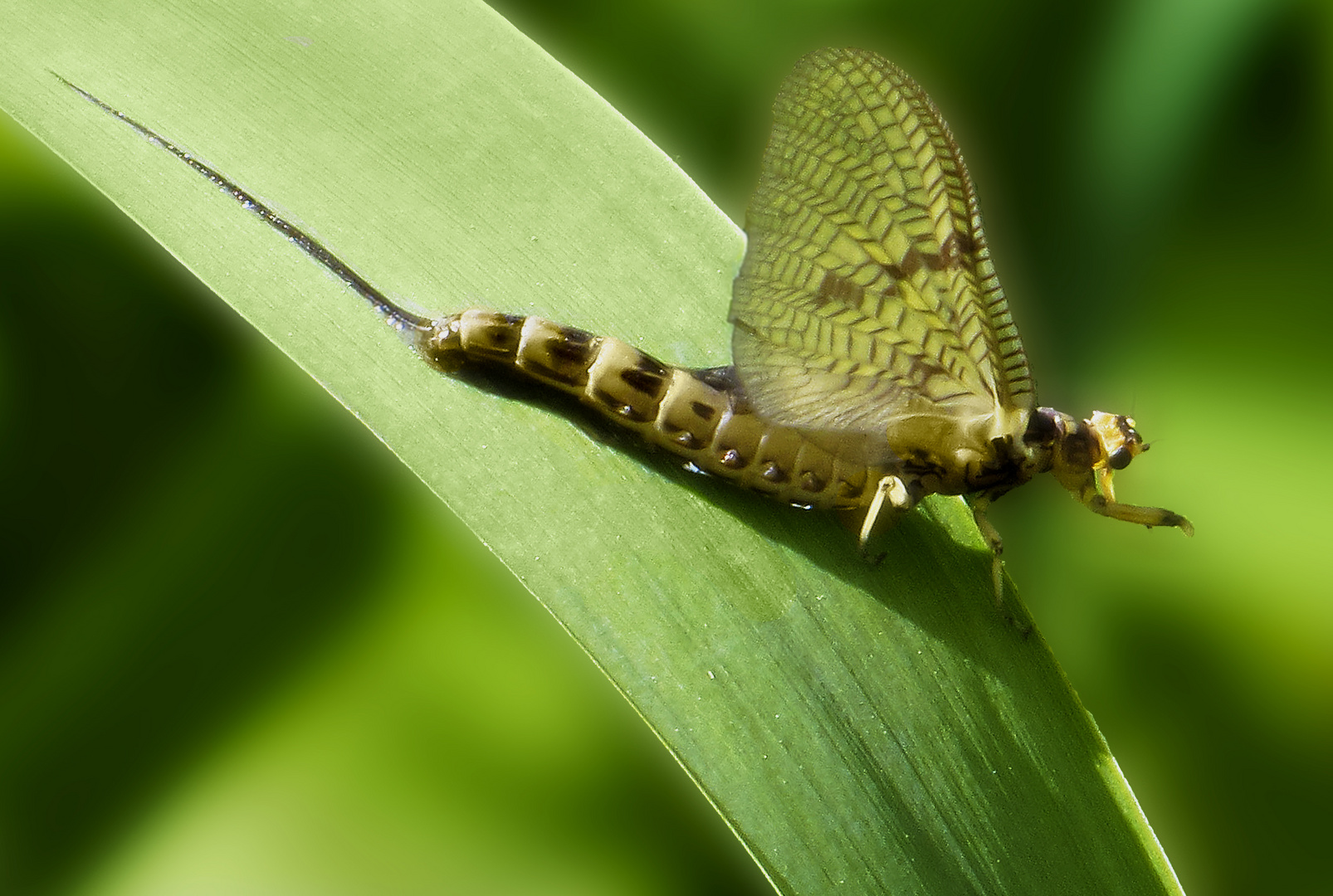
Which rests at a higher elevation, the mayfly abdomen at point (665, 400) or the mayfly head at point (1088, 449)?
the mayfly head at point (1088, 449)

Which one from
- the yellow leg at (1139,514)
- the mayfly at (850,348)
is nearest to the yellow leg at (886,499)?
the mayfly at (850,348)

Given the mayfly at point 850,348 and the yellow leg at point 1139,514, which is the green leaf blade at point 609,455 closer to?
the mayfly at point 850,348

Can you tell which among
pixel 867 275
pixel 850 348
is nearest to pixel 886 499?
pixel 850 348

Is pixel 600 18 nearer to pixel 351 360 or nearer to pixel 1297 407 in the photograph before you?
pixel 351 360

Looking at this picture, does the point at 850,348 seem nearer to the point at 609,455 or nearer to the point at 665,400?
the point at 665,400

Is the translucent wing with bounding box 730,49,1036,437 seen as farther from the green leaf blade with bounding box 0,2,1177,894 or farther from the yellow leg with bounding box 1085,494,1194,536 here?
the yellow leg with bounding box 1085,494,1194,536

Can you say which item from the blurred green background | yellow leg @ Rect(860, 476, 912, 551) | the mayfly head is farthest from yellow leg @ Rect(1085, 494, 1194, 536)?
yellow leg @ Rect(860, 476, 912, 551)

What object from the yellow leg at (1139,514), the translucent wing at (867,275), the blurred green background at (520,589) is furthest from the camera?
the blurred green background at (520,589)

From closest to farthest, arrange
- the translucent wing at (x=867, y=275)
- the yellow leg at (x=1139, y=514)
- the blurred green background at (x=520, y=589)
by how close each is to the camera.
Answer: the translucent wing at (x=867, y=275)
the yellow leg at (x=1139, y=514)
the blurred green background at (x=520, y=589)
